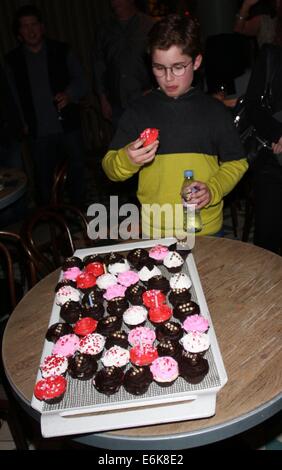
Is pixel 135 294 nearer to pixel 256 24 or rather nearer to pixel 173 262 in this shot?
pixel 173 262

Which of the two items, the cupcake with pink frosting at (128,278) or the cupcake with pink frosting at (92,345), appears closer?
the cupcake with pink frosting at (92,345)

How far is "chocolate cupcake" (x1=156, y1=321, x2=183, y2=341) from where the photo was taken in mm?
1430

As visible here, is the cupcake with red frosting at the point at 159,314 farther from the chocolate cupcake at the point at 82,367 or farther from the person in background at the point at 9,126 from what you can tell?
the person in background at the point at 9,126

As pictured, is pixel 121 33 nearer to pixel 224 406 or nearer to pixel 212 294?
pixel 212 294

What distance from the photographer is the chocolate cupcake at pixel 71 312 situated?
1.58 meters

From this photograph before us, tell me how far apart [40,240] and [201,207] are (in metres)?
2.81

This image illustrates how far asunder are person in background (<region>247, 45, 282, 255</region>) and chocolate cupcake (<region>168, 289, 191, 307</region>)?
1.07 m

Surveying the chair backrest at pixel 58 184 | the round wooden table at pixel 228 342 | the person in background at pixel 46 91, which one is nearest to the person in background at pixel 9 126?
the person in background at pixel 46 91

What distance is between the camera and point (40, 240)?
447cm

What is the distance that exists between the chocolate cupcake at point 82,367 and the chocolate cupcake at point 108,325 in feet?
0.49

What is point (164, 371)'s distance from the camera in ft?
4.12

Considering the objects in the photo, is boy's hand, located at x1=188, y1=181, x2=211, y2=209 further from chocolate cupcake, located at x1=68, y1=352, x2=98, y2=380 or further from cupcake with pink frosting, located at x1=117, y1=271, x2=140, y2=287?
chocolate cupcake, located at x1=68, y1=352, x2=98, y2=380

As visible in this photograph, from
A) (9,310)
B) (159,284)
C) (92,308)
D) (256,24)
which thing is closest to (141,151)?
(159,284)

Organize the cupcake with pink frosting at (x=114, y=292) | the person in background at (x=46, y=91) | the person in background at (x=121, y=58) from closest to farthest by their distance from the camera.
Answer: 1. the cupcake with pink frosting at (x=114, y=292)
2. the person in background at (x=46, y=91)
3. the person in background at (x=121, y=58)
